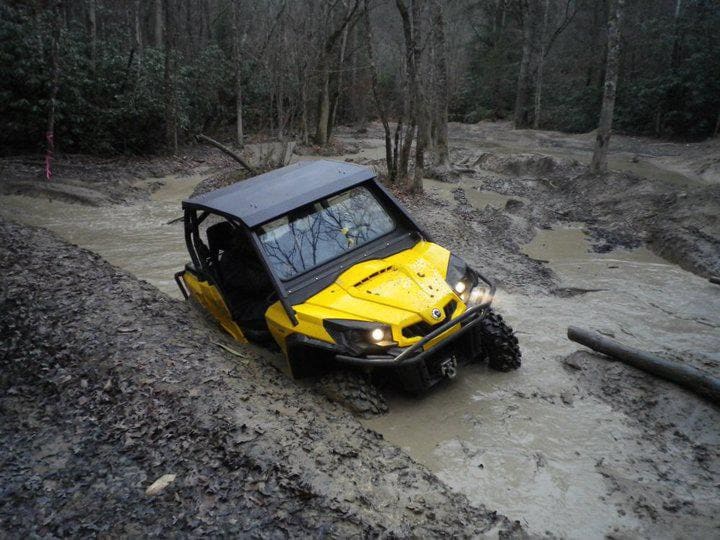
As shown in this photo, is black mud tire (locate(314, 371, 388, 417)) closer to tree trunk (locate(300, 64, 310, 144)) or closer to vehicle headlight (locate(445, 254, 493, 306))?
vehicle headlight (locate(445, 254, 493, 306))

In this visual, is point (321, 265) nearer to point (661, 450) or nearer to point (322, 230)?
point (322, 230)

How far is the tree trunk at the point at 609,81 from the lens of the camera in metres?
13.5

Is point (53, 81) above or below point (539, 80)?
below

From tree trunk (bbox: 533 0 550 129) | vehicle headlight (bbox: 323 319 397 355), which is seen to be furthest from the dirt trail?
tree trunk (bbox: 533 0 550 129)

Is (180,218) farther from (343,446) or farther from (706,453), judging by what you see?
(706,453)

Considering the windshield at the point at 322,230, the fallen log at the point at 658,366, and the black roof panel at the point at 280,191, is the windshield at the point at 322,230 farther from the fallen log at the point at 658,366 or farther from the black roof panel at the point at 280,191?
the fallen log at the point at 658,366

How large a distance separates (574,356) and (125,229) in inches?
383

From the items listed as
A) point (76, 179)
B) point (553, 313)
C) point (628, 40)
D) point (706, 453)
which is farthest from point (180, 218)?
point (628, 40)

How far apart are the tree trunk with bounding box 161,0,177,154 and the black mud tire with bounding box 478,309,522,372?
54.6 feet

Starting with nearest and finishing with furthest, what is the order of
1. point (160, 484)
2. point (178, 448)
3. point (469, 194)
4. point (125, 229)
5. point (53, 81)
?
point (160, 484) < point (178, 448) < point (125, 229) < point (469, 194) < point (53, 81)

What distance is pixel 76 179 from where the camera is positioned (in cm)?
1482

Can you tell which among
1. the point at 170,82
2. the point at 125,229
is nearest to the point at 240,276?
the point at 125,229

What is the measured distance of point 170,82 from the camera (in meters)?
18.6

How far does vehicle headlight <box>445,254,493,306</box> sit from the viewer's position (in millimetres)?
4672
